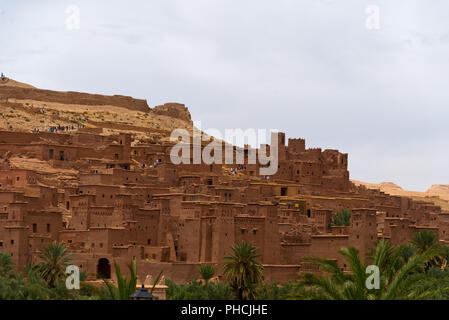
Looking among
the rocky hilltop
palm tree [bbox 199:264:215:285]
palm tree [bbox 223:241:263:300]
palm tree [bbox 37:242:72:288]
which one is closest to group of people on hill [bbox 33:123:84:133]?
the rocky hilltop

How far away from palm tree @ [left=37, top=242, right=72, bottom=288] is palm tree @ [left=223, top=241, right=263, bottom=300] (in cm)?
770

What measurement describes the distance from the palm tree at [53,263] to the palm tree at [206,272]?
250 inches

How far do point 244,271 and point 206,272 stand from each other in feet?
6.85

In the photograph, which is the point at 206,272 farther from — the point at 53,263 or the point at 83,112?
the point at 83,112

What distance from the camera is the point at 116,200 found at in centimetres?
4969

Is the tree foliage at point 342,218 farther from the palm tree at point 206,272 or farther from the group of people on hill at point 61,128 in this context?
the group of people on hill at point 61,128

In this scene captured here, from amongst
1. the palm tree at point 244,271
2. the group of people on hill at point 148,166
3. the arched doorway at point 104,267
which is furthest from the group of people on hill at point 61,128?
the palm tree at point 244,271

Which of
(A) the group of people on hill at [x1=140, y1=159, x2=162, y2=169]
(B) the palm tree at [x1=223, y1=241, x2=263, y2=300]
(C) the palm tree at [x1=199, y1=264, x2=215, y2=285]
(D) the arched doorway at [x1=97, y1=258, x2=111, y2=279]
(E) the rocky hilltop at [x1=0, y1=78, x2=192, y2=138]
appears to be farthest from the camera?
(E) the rocky hilltop at [x1=0, y1=78, x2=192, y2=138]

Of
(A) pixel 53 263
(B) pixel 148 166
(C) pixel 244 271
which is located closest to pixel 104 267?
(A) pixel 53 263

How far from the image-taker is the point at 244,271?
4441 cm

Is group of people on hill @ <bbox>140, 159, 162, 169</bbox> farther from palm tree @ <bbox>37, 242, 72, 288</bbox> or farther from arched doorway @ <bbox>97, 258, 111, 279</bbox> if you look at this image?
palm tree @ <bbox>37, 242, 72, 288</bbox>

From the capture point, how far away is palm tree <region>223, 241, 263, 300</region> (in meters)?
43.8

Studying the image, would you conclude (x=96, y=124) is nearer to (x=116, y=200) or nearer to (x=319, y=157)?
(x=319, y=157)
